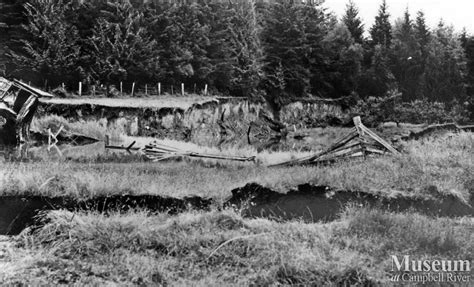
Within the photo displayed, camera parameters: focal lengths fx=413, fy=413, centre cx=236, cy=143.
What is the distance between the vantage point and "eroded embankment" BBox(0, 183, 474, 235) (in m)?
5.57

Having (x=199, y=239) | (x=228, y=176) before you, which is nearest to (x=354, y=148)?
(x=228, y=176)

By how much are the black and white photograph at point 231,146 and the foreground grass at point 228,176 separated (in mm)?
41

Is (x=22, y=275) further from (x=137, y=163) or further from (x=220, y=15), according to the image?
(x=220, y=15)

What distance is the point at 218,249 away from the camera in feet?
16.5

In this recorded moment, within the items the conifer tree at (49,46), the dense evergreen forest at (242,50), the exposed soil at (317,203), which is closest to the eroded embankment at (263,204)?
the exposed soil at (317,203)

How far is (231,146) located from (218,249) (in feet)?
17.9

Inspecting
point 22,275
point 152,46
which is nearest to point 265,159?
point 22,275

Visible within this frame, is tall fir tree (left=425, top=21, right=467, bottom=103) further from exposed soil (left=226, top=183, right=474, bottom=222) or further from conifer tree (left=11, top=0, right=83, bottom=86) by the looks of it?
conifer tree (left=11, top=0, right=83, bottom=86)

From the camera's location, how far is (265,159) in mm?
9211

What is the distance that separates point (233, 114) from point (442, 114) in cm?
687

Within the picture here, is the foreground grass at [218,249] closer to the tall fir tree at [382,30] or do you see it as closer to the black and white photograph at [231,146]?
the black and white photograph at [231,146]

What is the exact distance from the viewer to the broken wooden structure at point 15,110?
692 centimetres

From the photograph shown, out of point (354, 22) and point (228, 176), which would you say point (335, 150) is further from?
point (354, 22)

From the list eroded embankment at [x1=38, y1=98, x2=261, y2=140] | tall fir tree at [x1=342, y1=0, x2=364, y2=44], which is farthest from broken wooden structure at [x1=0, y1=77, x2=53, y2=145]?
tall fir tree at [x1=342, y1=0, x2=364, y2=44]
